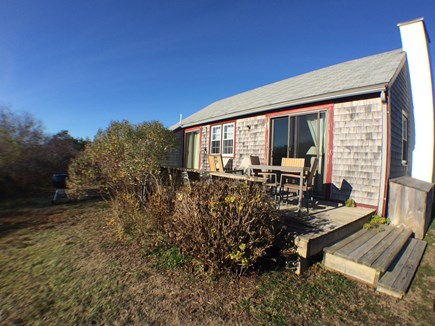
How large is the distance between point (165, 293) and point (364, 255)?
3.00 metres

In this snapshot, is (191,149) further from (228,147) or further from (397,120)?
(397,120)

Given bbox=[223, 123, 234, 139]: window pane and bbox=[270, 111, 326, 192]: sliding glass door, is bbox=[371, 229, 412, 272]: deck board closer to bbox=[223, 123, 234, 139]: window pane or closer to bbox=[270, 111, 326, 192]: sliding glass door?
bbox=[270, 111, 326, 192]: sliding glass door

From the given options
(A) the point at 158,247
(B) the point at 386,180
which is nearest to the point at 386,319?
(A) the point at 158,247

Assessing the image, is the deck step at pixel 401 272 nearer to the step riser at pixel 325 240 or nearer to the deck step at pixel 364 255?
the deck step at pixel 364 255

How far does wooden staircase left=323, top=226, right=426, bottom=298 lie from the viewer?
9.65ft

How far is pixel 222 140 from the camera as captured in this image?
34.4 ft

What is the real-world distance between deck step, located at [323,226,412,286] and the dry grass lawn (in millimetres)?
163

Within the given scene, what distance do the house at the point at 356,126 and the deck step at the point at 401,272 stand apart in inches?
50.6

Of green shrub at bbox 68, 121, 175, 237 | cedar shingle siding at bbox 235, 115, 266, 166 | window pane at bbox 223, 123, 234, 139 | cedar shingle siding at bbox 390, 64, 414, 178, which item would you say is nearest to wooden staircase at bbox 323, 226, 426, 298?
cedar shingle siding at bbox 390, 64, 414, 178

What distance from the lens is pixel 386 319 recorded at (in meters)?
2.39

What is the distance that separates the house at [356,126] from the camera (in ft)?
17.5

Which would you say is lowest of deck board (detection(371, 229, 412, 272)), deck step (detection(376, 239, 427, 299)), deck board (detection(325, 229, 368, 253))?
deck step (detection(376, 239, 427, 299))

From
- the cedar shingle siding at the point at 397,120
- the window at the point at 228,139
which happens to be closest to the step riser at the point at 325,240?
the cedar shingle siding at the point at 397,120

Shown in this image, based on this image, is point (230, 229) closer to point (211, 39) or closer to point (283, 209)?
point (283, 209)
